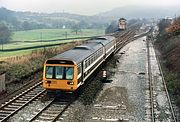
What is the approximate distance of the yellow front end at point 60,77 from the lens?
64.7ft

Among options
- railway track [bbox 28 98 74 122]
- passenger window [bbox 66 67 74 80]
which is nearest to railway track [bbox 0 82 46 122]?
railway track [bbox 28 98 74 122]

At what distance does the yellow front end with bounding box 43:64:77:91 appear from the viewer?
777 inches

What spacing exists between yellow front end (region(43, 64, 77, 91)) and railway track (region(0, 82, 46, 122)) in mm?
1516

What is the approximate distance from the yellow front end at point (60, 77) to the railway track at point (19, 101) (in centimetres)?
152

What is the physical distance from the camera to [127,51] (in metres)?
46.7

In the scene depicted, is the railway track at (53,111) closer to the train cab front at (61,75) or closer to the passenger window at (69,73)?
the train cab front at (61,75)

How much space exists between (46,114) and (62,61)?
3716 millimetres

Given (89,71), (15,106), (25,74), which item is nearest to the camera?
(15,106)

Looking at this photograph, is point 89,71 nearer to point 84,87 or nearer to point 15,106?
point 84,87

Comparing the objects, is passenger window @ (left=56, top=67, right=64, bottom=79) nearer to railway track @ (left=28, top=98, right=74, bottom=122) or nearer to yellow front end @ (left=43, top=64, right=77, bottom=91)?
yellow front end @ (left=43, top=64, right=77, bottom=91)

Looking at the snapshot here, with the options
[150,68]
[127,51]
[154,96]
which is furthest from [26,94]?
[127,51]

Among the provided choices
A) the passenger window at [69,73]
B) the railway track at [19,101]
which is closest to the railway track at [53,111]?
the railway track at [19,101]

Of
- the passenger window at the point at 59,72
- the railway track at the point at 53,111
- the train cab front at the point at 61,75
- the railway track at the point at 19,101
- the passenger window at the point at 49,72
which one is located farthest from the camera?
the passenger window at the point at 49,72

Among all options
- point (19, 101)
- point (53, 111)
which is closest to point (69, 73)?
point (53, 111)
